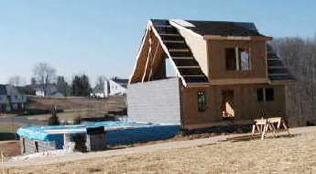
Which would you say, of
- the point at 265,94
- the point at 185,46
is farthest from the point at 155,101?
the point at 265,94

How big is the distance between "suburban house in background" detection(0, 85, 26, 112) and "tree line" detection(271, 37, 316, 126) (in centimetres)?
6546

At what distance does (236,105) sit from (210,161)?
1567 cm

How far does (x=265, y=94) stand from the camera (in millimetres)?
32469

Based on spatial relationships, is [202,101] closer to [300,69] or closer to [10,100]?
[300,69]

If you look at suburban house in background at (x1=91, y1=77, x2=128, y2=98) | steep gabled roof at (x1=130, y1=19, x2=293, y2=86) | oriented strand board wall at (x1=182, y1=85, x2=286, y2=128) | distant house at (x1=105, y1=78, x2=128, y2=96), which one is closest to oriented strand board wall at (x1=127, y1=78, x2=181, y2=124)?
oriented strand board wall at (x1=182, y1=85, x2=286, y2=128)

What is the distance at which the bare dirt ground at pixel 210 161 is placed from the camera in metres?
14.0

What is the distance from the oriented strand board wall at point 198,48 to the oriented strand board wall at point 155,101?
1859 mm

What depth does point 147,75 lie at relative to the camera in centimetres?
3466

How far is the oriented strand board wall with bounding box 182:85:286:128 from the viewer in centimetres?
2936

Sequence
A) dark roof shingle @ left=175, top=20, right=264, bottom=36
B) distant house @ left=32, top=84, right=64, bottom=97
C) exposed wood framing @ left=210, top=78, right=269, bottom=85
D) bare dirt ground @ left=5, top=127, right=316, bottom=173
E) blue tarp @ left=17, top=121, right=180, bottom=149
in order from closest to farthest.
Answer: bare dirt ground @ left=5, top=127, right=316, bottom=173, blue tarp @ left=17, top=121, right=180, bottom=149, exposed wood framing @ left=210, top=78, right=269, bottom=85, dark roof shingle @ left=175, top=20, right=264, bottom=36, distant house @ left=32, top=84, right=64, bottom=97

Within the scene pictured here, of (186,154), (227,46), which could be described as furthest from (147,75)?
(186,154)

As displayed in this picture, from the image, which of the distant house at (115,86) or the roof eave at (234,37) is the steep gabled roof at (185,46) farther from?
the distant house at (115,86)

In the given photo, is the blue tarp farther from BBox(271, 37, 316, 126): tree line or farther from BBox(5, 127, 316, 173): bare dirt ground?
BBox(271, 37, 316, 126): tree line

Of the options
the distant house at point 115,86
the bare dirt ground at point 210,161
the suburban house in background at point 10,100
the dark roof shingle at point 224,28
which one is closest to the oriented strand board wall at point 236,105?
the dark roof shingle at point 224,28
